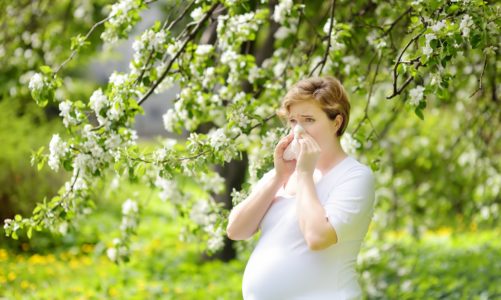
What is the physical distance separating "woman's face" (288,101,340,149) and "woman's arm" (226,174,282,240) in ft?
0.63

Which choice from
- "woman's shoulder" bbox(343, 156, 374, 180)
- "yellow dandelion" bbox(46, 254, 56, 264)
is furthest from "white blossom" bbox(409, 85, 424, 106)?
"yellow dandelion" bbox(46, 254, 56, 264)

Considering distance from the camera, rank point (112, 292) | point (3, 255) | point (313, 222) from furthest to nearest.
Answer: point (3, 255)
point (112, 292)
point (313, 222)

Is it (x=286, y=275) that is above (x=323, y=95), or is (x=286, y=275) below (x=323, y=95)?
below

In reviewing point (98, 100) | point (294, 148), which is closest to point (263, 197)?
point (294, 148)

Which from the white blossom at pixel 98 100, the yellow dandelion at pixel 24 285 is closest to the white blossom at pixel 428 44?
the white blossom at pixel 98 100

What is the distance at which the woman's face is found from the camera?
2.33 metres

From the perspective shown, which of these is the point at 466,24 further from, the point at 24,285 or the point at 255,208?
the point at 24,285

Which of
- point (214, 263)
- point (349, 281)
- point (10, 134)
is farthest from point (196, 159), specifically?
point (10, 134)

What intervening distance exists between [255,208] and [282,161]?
0.18 metres

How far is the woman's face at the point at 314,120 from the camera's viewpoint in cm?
233

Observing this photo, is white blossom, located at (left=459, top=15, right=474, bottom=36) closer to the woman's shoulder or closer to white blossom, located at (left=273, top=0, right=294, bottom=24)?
the woman's shoulder

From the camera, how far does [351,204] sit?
2.22 metres

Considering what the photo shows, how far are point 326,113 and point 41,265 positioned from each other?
503 centimetres

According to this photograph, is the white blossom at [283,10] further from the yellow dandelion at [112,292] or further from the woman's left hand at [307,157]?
the yellow dandelion at [112,292]
